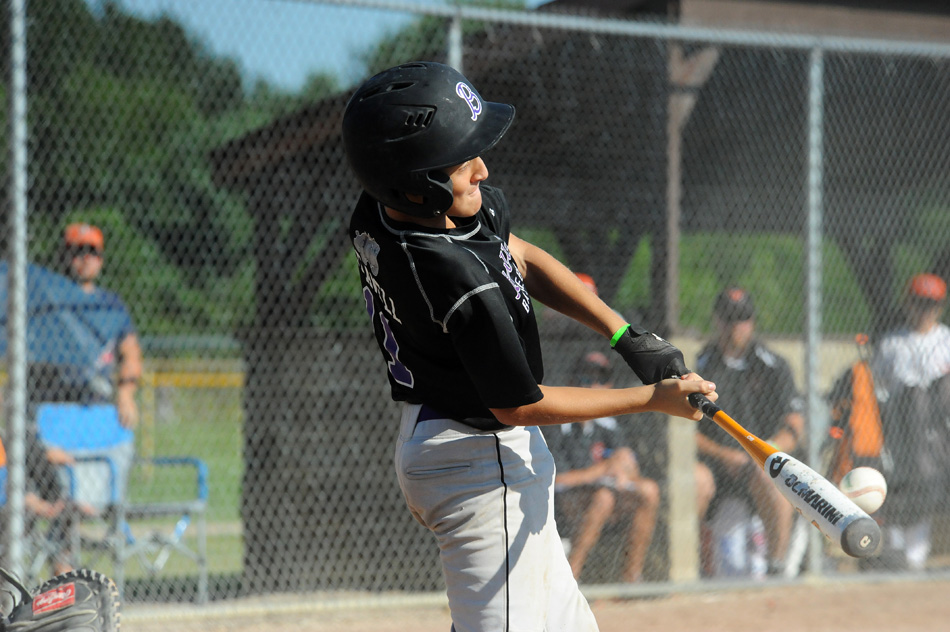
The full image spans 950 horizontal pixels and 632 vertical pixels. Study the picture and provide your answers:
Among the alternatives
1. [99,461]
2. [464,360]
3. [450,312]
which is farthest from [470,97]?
[99,461]

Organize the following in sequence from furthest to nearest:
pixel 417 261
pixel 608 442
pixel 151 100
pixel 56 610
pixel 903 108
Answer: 1. pixel 151 100
2. pixel 903 108
3. pixel 608 442
4. pixel 56 610
5. pixel 417 261

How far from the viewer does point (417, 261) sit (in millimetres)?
2512

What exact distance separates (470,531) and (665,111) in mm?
4577

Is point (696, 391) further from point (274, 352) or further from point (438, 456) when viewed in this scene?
point (274, 352)

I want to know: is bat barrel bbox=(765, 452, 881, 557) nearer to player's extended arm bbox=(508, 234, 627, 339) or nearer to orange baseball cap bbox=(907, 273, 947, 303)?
player's extended arm bbox=(508, 234, 627, 339)

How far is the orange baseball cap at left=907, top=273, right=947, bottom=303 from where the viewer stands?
6832 mm

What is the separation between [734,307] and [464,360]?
4.38m

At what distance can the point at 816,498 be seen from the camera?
7.81 ft

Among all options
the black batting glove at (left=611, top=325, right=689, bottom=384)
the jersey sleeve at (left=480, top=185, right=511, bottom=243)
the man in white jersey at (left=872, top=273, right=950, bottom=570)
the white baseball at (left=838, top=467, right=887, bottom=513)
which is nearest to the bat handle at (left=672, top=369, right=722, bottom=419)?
the black batting glove at (left=611, top=325, right=689, bottom=384)

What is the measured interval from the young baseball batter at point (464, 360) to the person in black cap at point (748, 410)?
3.84m

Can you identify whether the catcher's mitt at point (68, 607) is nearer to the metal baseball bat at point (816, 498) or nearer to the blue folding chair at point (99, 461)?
the metal baseball bat at point (816, 498)

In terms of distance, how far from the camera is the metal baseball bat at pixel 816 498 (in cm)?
222

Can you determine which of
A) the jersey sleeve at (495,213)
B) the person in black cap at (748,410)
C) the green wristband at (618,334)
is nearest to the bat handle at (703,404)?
the green wristband at (618,334)

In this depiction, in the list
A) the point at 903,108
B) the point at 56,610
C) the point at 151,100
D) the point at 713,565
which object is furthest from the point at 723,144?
the point at 56,610
